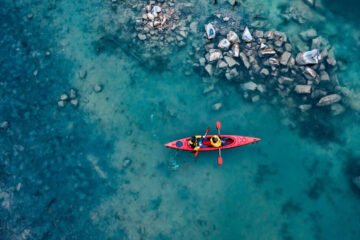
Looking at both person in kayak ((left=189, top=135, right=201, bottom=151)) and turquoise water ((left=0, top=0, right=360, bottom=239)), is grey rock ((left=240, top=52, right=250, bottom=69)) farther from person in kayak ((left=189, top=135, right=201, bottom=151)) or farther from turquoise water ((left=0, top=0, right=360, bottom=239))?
person in kayak ((left=189, top=135, right=201, bottom=151))

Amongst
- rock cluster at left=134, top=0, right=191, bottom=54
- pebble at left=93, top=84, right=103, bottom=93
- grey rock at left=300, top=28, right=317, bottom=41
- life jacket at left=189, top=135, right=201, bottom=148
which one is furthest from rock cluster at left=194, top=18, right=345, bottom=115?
pebble at left=93, top=84, right=103, bottom=93

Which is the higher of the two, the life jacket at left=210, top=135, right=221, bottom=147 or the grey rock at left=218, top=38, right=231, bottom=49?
the grey rock at left=218, top=38, right=231, bottom=49

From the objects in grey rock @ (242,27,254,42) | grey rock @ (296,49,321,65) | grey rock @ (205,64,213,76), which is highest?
grey rock @ (242,27,254,42)

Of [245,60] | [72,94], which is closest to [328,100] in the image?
[245,60]

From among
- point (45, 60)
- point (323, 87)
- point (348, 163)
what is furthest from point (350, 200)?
point (45, 60)

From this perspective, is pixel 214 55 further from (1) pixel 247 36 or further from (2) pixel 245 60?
(1) pixel 247 36

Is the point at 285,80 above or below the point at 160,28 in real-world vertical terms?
below

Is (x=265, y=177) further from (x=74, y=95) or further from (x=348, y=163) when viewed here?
(x=74, y=95)
